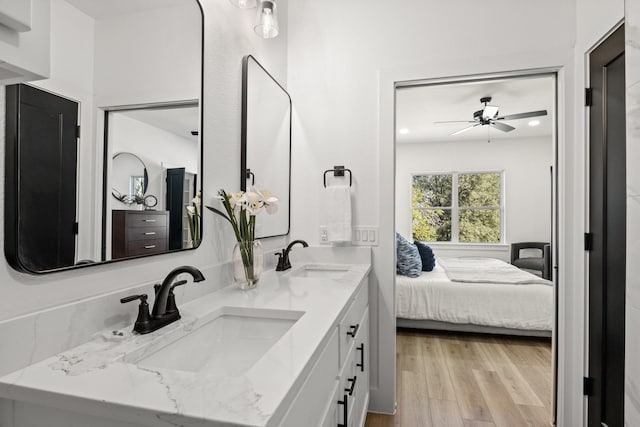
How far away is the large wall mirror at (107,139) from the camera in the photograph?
2.45ft

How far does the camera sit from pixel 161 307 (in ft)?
3.19

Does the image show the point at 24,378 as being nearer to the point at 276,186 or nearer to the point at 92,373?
the point at 92,373

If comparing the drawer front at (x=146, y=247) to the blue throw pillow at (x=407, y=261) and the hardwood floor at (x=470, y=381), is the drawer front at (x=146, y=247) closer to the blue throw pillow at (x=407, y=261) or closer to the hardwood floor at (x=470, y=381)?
the hardwood floor at (x=470, y=381)

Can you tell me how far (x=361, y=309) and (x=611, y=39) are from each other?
5.57 ft

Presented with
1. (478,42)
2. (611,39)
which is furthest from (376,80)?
(611,39)

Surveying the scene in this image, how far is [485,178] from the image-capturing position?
5844mm

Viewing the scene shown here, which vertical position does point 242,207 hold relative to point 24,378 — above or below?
above

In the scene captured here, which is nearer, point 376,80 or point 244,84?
point 244,84

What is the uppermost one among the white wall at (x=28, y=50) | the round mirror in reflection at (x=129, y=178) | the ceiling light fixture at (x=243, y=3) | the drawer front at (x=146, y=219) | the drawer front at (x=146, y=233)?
the ceiling light fixture at (x=243, y=3)

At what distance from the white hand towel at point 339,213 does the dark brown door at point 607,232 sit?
1.25 m

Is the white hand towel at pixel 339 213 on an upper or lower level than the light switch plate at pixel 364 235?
upper

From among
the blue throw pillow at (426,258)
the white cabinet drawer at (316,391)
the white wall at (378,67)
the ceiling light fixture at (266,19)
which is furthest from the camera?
the blue throw pillow at (426,258)

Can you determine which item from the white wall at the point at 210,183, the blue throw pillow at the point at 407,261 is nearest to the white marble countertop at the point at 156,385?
the white wall at the point at 210,183

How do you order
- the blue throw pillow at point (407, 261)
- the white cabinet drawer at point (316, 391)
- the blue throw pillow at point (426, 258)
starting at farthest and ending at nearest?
the blue throw pillow at point (426, 258) < the blue throw pillow at point (407, 261) < the white cabinet drawer at point (316, 391)
